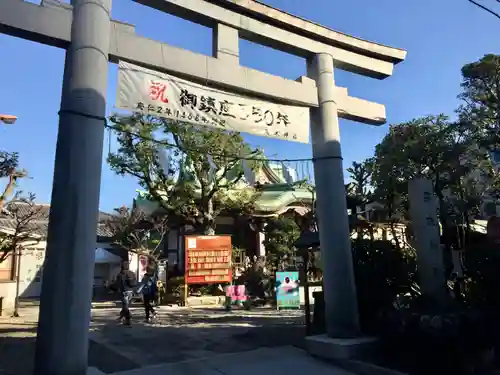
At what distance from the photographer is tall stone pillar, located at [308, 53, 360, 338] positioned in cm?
746

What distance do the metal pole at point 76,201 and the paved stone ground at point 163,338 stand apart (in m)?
1.90

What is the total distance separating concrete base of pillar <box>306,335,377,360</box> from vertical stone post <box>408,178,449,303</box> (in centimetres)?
145

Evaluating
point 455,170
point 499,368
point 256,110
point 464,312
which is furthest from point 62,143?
point 455,170

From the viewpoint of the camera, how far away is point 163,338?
31.2 feet

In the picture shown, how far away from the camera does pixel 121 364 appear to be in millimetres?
7004

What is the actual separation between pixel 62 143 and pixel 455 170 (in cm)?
1641

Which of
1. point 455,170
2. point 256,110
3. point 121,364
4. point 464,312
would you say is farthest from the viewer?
point 455,170

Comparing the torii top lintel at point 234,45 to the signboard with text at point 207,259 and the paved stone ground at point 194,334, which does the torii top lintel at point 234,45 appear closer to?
the paved stone ground at point 194,334

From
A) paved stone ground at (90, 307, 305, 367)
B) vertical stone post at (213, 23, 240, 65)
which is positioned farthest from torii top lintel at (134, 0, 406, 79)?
paved stone ground at (90, 307, 305, 367)

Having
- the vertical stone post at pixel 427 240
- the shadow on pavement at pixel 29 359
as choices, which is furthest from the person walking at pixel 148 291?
the vertical stone post at pixel 427 240

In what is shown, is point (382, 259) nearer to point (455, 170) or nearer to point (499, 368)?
point (499, 368)

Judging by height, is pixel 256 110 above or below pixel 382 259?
above

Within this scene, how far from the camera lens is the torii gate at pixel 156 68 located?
516cm

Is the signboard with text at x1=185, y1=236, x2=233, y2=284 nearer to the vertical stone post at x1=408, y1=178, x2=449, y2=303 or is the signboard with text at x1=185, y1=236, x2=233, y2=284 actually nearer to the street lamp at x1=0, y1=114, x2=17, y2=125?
the street lamp at x1=0, y1=114, x2=17, y2=125
